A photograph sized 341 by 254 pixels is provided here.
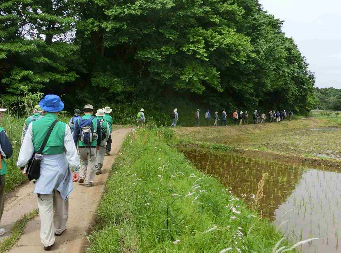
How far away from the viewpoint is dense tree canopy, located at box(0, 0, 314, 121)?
19562 millimetres

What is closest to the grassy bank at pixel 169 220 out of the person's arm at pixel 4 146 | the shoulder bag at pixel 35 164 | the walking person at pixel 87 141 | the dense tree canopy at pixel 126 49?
the walking person at pixel 87 141

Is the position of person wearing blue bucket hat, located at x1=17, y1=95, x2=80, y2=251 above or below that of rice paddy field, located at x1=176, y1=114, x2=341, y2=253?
above

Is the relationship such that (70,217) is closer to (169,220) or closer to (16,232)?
(16,232)

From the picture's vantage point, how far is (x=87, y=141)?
7277 millimetres

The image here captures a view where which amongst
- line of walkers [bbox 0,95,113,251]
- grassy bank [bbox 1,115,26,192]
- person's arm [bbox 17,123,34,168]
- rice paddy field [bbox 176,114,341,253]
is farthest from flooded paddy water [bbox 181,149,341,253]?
grassy bank [bbox 1,115,26,192]

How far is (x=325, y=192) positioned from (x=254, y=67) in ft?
67.4

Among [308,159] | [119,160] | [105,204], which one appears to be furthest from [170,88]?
[105,204]

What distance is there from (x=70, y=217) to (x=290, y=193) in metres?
6.38

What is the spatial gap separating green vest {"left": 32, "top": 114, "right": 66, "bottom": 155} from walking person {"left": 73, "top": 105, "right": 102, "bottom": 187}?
2.85 meters

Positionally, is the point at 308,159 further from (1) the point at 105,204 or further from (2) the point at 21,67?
(2) the point at 21,67

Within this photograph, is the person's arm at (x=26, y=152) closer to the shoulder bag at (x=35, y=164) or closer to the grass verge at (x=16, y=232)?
the shoulder bag at (x=35, y=164)

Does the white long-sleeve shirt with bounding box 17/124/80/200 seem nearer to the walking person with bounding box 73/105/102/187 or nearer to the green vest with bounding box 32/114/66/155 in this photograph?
the green vest with bounding box 32/114/66/155

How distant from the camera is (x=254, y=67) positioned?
2816 cm

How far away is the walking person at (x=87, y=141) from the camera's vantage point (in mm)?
7301
